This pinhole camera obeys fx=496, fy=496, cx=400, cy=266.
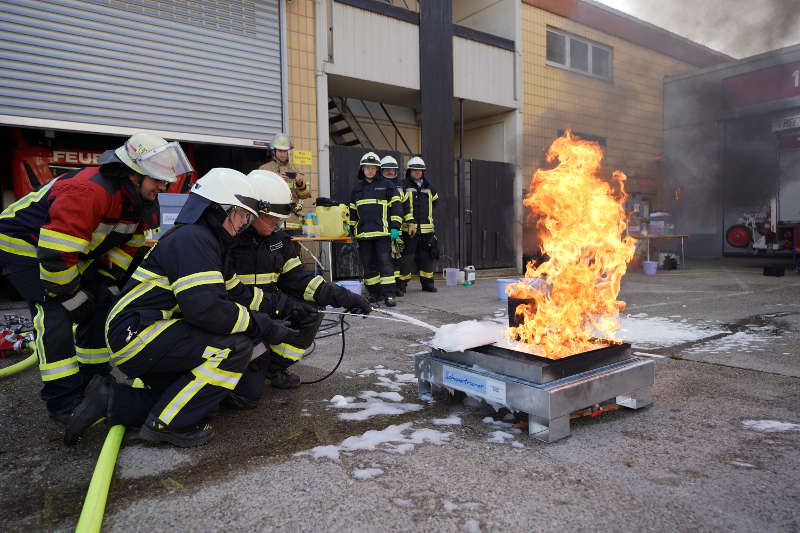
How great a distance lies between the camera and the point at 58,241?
257 centimetres

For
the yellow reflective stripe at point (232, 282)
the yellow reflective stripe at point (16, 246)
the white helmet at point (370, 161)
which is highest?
the white helmet at point (370, 161)

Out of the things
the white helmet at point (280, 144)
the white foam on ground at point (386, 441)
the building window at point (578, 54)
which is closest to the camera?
the white foam on ground at point (386, 441)

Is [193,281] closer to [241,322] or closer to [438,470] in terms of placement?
[241,322]

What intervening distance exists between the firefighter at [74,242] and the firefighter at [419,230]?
492 centimetres

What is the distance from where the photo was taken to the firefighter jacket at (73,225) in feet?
8.52

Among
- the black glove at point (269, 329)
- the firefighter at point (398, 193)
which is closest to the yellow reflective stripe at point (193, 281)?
the black glove at point (269, 329)

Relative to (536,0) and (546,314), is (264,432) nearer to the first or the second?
(546,314)

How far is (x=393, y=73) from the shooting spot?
9656mm

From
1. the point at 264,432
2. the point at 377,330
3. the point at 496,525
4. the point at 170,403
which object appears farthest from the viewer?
the point at 377,330

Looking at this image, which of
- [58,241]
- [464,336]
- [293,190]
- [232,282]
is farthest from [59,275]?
[293,190]

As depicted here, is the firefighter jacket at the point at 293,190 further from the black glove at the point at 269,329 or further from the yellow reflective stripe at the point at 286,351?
the black glove at the point at 269,329

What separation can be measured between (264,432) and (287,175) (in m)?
5.42

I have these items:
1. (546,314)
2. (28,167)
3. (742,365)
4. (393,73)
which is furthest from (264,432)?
(393,73)

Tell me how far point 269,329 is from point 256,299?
411 mm
